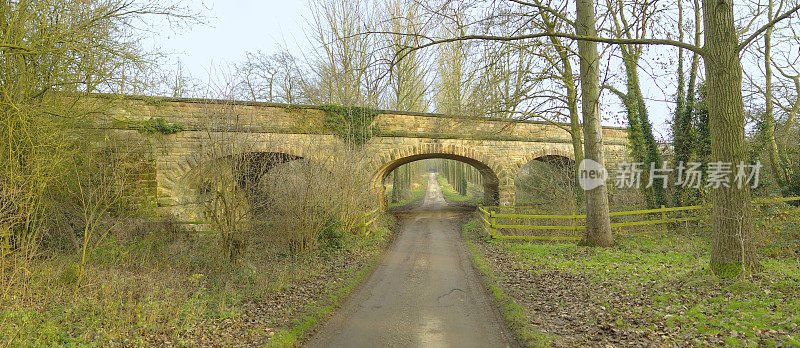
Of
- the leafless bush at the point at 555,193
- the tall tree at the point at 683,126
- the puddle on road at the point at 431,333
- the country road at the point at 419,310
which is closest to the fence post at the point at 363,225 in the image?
the country road at the point at 419,310

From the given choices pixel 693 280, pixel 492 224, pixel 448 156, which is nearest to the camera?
pixel 693 280

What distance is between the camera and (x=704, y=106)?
10953mm

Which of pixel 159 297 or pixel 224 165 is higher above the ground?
pixel 224 165

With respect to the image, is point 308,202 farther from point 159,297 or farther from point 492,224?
point 492,224

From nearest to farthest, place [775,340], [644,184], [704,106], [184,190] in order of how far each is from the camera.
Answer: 1. [775,340]
2. [704,106]
3. [184,190]
4. [644,184]

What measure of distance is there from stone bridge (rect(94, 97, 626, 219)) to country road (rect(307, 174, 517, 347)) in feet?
11.2

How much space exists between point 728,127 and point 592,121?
11.2ft

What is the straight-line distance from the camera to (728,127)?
498 cm

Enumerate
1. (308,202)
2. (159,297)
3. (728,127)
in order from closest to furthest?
(728,127) → (159,297) → (308,202)

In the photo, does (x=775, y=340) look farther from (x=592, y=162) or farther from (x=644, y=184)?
(x=644, y=184)

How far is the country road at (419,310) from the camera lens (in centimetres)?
438

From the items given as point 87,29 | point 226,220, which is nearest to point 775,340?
point 226,220

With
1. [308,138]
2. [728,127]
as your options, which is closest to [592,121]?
[728,127]

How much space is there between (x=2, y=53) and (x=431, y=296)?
7.52 metres
